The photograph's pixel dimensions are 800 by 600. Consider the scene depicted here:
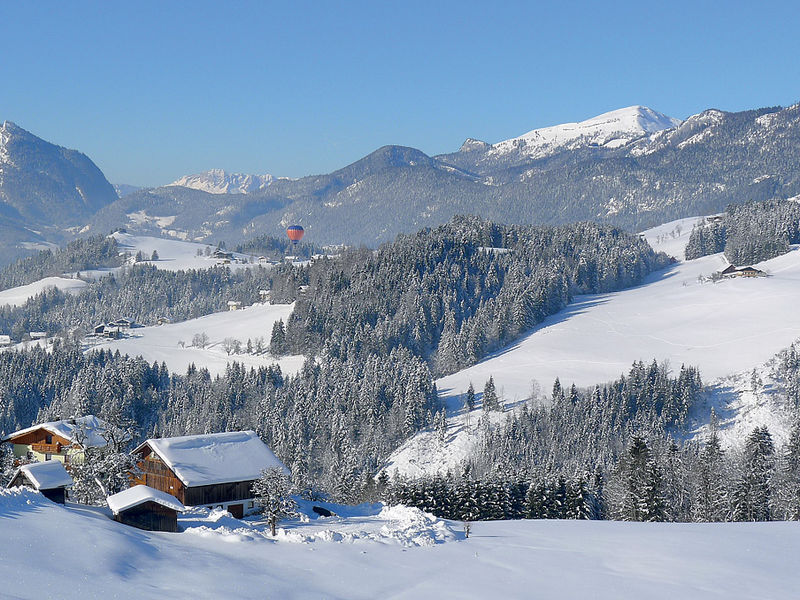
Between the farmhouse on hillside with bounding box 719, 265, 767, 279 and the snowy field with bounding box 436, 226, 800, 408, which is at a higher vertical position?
the farmhouse on hillside with bounding box 719, 265, 767, 279

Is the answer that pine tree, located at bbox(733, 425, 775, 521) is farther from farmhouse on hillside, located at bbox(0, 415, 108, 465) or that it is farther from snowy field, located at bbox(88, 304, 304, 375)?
snowy field, located at bbox(88, 304, 304, 375)

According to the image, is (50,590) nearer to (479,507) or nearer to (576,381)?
(479,507)

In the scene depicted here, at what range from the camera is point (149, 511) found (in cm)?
4262

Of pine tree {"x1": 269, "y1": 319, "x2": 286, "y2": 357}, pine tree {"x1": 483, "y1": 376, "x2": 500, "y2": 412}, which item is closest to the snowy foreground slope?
pine tree {"x1": 483, "y1": 376, "x2": 500, "y2": 412}

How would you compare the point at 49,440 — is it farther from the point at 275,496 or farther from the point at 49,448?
the point at 275,496

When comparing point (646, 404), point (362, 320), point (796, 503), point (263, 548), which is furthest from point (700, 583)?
point (362, 320)

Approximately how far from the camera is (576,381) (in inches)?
4973

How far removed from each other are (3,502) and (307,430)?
83668mm

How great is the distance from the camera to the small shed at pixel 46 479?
48188 millimetres

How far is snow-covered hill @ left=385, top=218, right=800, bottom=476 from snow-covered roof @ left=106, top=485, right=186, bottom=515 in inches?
2344

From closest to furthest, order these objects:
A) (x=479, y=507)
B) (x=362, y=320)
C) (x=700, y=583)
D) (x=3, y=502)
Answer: (x=700, y=583), (x=3, y=502), (x=479, y=507), (x=362, y=320)

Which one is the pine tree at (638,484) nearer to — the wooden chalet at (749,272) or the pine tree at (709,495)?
the pine tree at (709,495)

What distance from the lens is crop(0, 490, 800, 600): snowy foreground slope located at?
31.2 m

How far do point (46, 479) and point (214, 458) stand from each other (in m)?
11.6
